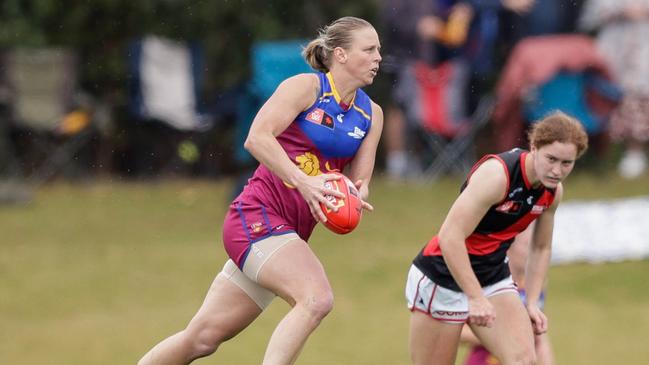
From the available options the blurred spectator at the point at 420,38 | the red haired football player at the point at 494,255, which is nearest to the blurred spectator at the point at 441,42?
the blurred spectator at the point at 420,38

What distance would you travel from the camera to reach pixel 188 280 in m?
12.4

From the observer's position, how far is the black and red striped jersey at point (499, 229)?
6.00 meters

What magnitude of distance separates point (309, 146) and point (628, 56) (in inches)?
360

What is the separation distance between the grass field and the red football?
3.93m

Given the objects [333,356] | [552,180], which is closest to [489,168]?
[552,180]

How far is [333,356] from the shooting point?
9914 mm

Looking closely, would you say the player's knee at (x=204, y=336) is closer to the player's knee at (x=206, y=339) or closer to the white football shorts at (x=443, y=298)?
the player's knee at (x=206, y=339)

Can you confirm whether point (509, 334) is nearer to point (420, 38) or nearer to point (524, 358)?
point (524, 358)

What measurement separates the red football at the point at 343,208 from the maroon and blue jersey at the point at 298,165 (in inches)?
7.6

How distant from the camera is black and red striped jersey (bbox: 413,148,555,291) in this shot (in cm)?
600

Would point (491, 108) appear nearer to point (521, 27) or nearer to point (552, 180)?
point (521, 27)

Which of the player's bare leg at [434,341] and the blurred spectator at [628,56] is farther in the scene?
the blurred spectator at [628,56]

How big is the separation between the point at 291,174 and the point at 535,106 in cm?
857

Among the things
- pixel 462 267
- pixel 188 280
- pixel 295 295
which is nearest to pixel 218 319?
pixel 295 295
